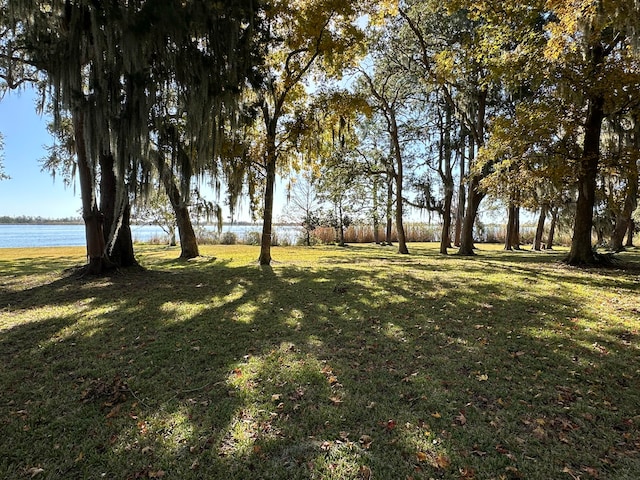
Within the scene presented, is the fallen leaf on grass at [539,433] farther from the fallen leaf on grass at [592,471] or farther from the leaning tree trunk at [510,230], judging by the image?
the leaning tree trunk at [510,230]

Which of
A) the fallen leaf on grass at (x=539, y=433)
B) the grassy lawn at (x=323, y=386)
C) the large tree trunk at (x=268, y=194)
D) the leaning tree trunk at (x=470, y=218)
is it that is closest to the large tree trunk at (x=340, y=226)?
the leaning tree trunk at (x=470, y=218)

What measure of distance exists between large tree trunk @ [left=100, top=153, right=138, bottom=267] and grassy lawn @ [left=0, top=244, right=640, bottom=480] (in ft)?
6.34

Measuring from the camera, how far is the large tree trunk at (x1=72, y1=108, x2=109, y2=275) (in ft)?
20.3

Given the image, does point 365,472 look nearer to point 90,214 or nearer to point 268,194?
point 90,214

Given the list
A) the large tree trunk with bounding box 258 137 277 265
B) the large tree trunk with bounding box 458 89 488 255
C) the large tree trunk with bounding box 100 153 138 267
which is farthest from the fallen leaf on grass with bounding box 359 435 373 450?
the large tree trunk with bounding box 458 89 488 255

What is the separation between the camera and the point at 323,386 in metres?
2.84

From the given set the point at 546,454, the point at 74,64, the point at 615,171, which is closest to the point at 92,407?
the point at 546,454

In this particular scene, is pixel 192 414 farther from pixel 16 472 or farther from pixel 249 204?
pixel 249 204

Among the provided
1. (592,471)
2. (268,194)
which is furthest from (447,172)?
(592,471)

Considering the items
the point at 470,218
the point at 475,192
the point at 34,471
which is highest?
the point at 475,192

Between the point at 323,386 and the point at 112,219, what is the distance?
607 cm

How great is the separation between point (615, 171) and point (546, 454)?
312 inches

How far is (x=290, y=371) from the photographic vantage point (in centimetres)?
307

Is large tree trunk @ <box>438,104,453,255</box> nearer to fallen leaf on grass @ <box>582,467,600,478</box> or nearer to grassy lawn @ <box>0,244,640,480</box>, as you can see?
grassy lawn @ <box>0,244,640,480</box>
